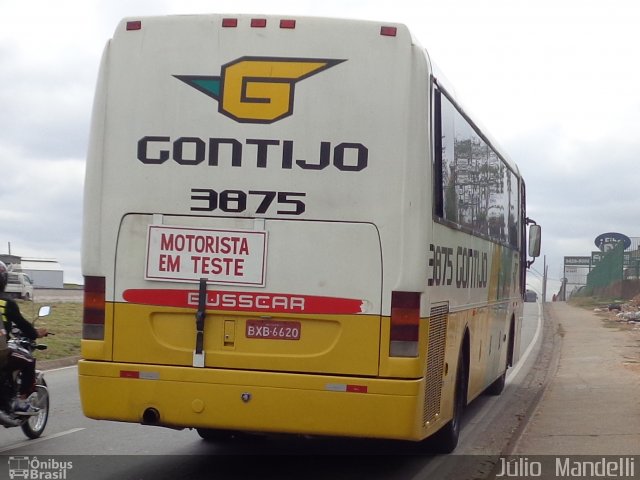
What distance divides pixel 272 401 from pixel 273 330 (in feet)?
1.79

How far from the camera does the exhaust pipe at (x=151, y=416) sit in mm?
8211

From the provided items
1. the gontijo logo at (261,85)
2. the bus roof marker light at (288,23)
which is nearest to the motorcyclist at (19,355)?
the gontijo logo at (261,85)

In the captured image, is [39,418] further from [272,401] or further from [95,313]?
[272,401]

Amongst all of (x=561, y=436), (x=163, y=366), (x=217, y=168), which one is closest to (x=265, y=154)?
(x=217, y=168)

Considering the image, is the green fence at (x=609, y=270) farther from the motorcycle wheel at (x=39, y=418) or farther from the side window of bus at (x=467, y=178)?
the motorcycle wheel at (x=39, y=418)

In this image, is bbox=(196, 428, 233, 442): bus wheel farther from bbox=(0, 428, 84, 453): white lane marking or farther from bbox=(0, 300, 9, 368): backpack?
bbox=(0, 300, 9, 368): backpack

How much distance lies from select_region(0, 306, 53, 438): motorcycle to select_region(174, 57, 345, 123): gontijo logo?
3.53 m

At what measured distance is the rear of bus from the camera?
8023 mm

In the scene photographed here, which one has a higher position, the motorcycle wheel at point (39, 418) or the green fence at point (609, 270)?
the green fence at point (609, 270)

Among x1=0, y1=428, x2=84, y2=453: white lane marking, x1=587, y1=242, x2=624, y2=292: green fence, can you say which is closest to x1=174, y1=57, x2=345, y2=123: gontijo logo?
x1=0, y1=428, x2=84, y2=453: white lane marking

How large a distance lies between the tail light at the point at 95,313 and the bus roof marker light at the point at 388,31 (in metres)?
2.98

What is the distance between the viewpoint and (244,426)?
8078mm

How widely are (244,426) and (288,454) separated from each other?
249 centimetres

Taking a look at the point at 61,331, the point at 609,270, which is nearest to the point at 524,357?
the point at 61,331
